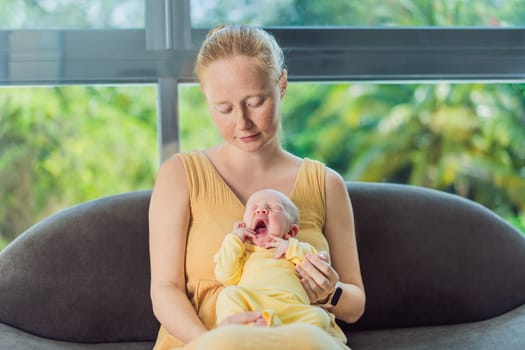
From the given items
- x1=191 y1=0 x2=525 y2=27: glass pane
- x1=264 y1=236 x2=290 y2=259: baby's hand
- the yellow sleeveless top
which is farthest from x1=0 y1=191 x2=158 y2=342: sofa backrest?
x1=191 y1=0 x2=525 y2=27: glass pane

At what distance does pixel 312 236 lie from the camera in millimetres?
2275

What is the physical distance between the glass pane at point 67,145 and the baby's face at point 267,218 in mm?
1356

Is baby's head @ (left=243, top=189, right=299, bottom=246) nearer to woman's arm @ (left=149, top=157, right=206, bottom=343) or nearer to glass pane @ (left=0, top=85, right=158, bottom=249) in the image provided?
woman's arm @ (left=149, top=157, right=206, bottom=343)

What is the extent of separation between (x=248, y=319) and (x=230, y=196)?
0.53m

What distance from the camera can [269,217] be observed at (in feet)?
6.79

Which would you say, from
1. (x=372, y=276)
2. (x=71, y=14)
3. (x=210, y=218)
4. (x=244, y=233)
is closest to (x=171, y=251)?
(x=210, y=218)

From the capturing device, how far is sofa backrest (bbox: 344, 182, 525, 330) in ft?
9.18

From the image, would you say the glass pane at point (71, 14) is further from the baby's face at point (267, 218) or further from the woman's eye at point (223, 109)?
the baby's face at point (267, 218)

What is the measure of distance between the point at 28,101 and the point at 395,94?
1.60 metres

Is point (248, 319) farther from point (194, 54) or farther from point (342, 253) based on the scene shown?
point (194, 54)

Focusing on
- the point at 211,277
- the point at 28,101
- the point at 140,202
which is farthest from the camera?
the point at 28,101

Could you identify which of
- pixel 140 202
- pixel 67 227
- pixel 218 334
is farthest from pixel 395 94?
pixel 218 334

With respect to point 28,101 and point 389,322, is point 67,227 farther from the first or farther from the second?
point 389,322

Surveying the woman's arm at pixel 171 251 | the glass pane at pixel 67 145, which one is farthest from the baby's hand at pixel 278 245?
the glass pane at pixel 67 145
